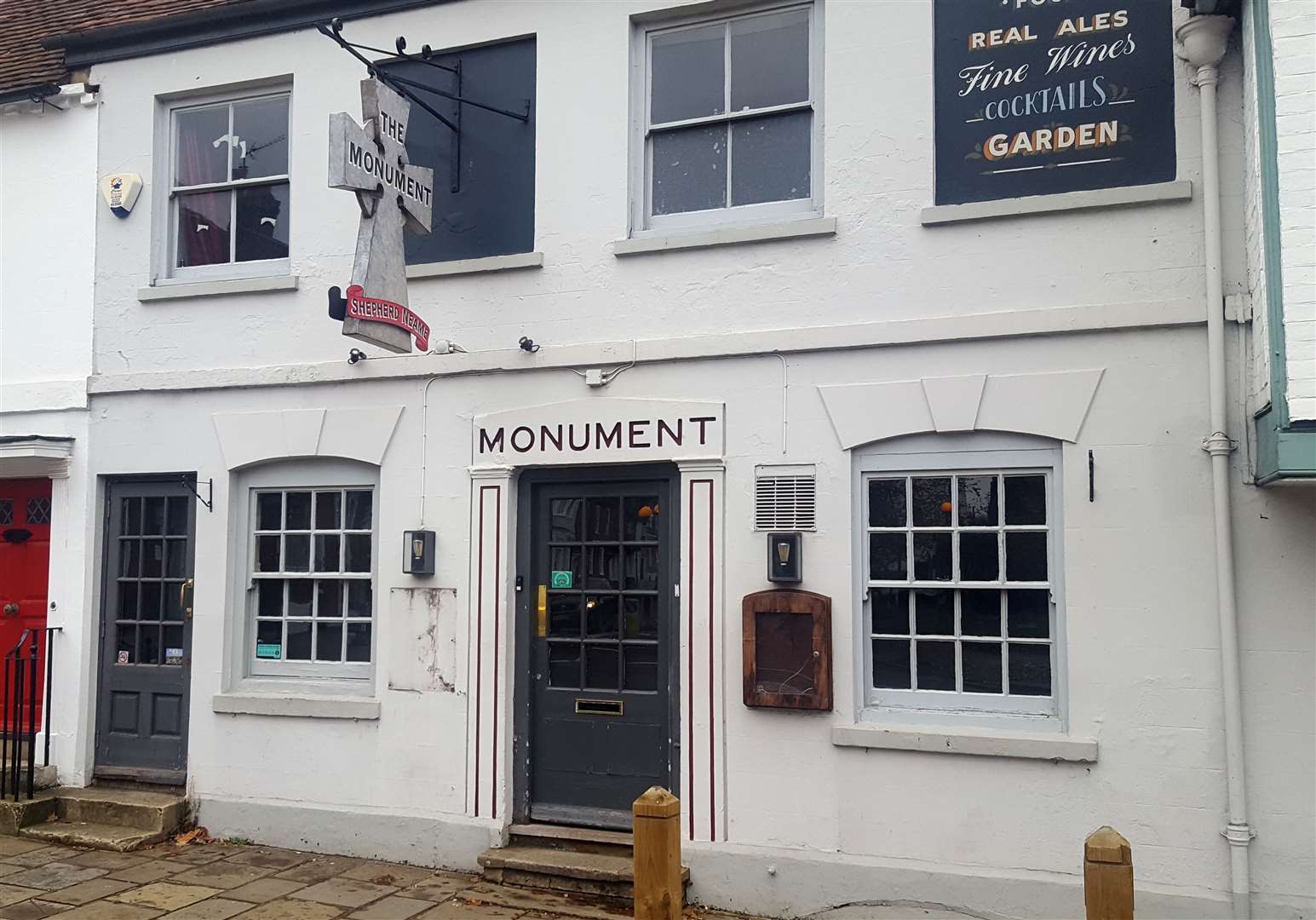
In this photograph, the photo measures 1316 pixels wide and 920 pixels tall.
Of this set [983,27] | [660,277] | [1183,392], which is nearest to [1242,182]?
[1183,392]

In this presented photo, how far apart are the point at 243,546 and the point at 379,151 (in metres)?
3.08

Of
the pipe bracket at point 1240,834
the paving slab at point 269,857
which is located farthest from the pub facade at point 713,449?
the paving slab at point 269,857

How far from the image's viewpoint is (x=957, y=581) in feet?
20.8

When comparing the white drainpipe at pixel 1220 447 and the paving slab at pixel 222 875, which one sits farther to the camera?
the paving slab at pixel 222 875

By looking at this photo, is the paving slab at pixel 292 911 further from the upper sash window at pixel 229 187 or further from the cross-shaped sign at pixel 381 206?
the upper sash window at pixel 229 187

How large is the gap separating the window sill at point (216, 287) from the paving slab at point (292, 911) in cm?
409

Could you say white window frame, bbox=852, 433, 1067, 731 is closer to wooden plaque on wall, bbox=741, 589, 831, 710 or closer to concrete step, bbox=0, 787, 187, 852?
wooden plaque on wall, bbox=741, 589, 831, 710

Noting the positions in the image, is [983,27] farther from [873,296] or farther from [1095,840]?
[1095,840]

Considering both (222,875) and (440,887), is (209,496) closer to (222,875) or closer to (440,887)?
(222,875)

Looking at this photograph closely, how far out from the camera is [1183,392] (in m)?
5.91

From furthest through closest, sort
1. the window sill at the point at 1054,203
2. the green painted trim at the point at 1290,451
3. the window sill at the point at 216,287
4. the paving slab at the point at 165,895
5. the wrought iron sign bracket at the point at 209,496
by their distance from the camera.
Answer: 1. the wrought iron sign bracket at the point at 209,496
2. the window sill at the point at 216,287
3. the paving slab at the point at 165,895
4. the window sill at the point at 1054,203
5. the green painted trim at the point at 1290,451

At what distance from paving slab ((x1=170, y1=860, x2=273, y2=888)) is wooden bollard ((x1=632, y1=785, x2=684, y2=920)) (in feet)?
12.2

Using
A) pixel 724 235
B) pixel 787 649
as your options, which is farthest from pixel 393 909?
pixel 724 235

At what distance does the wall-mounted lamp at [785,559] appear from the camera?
6.53 metres
